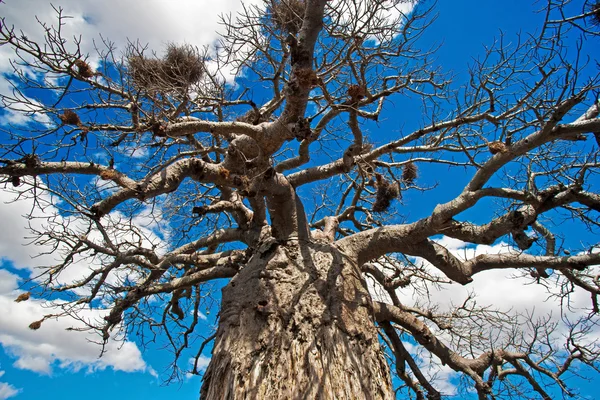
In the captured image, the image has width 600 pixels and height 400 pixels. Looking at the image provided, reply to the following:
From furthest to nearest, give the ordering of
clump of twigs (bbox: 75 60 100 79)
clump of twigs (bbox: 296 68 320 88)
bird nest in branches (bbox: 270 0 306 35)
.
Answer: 1. bird nest in branches (bbox: 270 0 306 35)
2. clump of twigs (bbox: 75 60 100 79)
3. clump of twigs (bbox: 296 68 320 88)

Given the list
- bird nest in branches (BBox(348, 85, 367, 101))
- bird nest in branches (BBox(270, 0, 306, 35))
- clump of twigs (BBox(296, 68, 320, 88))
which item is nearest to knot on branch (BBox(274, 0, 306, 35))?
bird nest in branches (BBox(270, 0, 306, 35))

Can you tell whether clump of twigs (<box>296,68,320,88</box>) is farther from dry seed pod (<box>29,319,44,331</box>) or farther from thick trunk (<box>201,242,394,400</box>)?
dry seed pod (<box>29,319,44,331</box>)

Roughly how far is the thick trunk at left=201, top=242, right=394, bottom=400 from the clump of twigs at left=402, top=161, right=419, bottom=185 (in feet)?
5.37

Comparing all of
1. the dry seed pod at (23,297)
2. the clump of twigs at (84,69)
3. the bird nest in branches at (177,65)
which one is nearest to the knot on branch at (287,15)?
the bird nest in branches at (177,65)

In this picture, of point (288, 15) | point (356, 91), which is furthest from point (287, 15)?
point (356, 91)

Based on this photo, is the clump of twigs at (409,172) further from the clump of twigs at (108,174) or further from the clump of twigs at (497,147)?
the clump of twigs at (108,174)

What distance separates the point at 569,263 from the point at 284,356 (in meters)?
2.69

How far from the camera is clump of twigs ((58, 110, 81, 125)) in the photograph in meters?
2.80

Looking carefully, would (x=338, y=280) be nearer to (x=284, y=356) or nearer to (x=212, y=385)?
(x=284, y=356)

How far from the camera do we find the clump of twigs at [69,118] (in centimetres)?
280

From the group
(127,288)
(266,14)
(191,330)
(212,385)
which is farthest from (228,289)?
(266,14)

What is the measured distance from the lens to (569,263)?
3.19 metres

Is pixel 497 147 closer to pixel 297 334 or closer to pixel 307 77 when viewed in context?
pixel 307 77

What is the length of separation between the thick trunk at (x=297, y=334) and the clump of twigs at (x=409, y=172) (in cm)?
164
